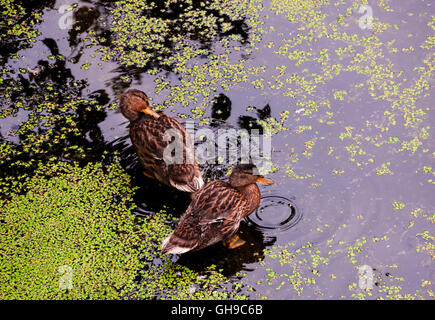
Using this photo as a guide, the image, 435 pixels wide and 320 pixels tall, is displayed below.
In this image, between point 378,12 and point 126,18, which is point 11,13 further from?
point 378,12

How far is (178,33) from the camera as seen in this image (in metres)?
6.03

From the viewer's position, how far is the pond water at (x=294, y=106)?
4.00 meters

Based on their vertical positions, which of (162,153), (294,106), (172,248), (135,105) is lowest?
(172,248)

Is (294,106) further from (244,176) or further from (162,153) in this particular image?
(162,153)

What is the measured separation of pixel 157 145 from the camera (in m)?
4.41

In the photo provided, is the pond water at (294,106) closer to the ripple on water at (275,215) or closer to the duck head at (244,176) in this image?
the ripple on water at (275,215)

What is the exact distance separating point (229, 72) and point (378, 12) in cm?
218

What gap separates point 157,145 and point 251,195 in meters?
1.02

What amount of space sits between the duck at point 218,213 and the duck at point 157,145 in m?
0.21

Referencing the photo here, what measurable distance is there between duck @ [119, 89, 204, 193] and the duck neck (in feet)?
1.39

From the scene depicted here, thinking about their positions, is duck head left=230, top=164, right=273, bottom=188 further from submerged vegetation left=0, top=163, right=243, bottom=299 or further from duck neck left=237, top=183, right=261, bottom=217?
submerged vegetation left=0, top=163, right=243, bottom=299

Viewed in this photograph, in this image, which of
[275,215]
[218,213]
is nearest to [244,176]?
[218,213]

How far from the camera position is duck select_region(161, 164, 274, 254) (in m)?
3.91
